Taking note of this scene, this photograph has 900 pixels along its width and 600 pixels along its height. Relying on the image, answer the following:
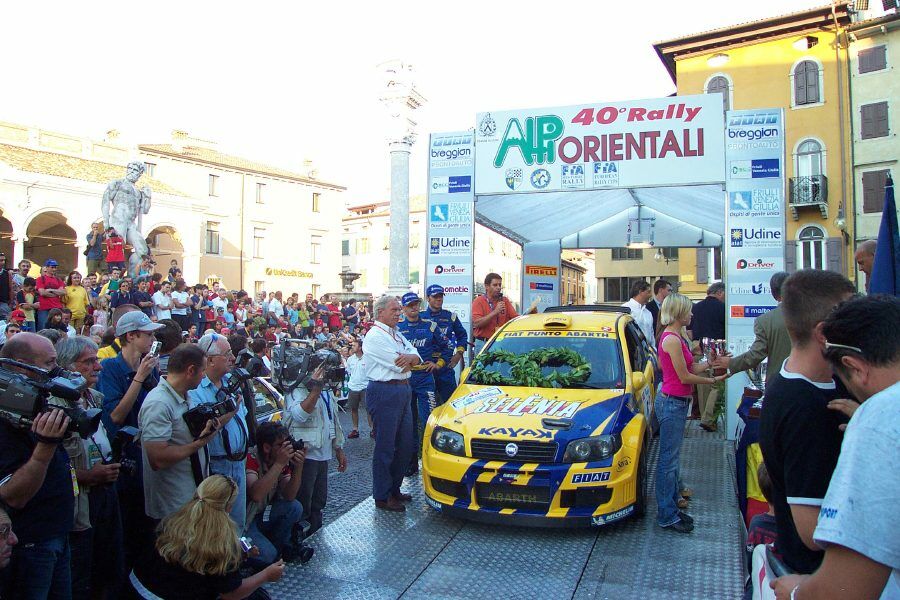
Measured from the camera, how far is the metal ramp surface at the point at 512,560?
14.4 feet

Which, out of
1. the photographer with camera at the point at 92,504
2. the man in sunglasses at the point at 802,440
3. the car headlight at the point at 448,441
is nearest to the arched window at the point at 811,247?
the car headlight at the point at 448,441

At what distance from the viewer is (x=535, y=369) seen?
245 inches

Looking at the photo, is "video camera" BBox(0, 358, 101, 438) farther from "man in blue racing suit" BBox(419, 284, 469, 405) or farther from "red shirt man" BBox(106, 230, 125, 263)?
"red shirt man" BBox(106, 230, 125, 263)

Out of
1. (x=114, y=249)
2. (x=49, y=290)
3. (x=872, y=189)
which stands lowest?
(x=49, y=290)

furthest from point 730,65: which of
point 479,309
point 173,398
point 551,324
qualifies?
point 173,398

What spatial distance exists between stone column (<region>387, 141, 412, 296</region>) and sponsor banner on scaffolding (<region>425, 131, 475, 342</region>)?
487 cm

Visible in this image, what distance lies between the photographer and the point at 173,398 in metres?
3.80

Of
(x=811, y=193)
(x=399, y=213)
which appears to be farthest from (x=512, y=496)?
(x=811, y=193)

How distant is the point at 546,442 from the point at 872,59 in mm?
29607

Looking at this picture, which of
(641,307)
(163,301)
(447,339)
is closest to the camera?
(447,339)

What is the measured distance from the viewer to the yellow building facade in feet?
88.8

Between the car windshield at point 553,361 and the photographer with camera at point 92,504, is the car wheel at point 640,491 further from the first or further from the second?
the photographer with camera at point 92,504

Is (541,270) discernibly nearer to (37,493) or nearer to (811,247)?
(37,493)

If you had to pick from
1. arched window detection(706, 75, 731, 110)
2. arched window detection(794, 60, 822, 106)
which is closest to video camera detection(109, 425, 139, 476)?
arched window detection(706, 75, 731, 110)
